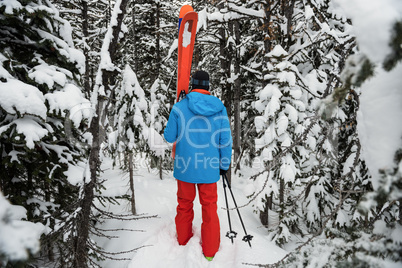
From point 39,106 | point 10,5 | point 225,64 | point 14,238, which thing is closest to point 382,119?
point 14,238

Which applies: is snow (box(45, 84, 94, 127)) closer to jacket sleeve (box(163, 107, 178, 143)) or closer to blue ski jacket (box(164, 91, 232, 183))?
jacket sleeve (box(163, 107, 178, 143))

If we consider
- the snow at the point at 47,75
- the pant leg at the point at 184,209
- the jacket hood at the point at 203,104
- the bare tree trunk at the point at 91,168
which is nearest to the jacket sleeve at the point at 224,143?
the jacket hood at the point at 203,104

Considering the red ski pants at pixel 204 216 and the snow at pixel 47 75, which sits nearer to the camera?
the red ski pants at pixel 204 216

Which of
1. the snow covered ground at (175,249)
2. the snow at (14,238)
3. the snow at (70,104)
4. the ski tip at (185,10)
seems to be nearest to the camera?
the snow at (14,238)

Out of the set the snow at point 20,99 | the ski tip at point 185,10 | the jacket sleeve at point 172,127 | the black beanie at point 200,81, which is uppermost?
the ski tip at point 185,10

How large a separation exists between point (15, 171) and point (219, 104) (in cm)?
413

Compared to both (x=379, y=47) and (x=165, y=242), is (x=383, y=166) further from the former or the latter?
(x=165, y=242)

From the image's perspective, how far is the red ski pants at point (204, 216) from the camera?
328 centimetres

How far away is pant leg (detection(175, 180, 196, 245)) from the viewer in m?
3.43

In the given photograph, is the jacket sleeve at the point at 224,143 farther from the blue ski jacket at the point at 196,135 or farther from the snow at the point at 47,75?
the snow at the point at 47,75

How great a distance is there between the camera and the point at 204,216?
11.1 feet

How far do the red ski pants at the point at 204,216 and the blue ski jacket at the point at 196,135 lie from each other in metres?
0.20

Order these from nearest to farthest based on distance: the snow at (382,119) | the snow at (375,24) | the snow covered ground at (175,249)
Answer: the snow at (375,24) < the snow at (382,119) < the snow covered ground at (175,249)

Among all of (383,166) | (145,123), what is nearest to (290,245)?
(145,123)
